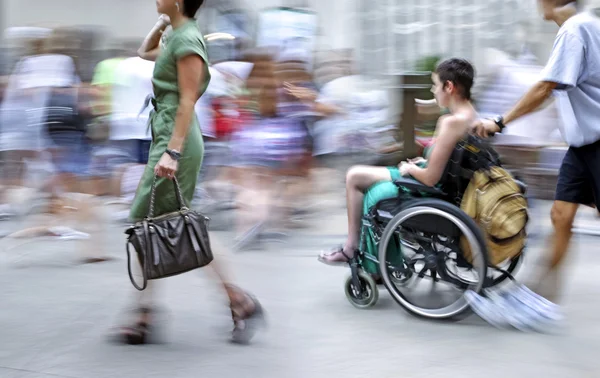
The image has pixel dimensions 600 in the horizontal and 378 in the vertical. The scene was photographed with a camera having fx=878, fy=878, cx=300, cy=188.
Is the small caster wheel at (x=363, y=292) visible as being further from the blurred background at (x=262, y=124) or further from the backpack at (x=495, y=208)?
the backpack at (x=495, y=208)

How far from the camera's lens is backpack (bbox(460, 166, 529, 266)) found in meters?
4.56

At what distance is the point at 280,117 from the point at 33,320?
2748mm

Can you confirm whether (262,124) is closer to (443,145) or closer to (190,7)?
(443,145)

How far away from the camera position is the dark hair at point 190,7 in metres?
4.16

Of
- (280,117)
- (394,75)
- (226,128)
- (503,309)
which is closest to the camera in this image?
(503,309)

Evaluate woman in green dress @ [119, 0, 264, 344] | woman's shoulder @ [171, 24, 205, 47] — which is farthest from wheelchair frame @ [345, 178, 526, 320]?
woman's shoulder @ [171, 24, 205, 47]

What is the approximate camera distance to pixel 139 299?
4227 millimetres

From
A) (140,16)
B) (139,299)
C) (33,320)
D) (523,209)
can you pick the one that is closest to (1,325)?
(33,320)

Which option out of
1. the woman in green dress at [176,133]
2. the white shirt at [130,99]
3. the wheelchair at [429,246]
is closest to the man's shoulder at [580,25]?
the wheelchair at [429,246]

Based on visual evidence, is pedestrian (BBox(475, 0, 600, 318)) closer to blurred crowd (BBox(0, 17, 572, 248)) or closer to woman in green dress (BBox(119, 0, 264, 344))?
woman in green dress (BBox(119, 0, 264, 344))

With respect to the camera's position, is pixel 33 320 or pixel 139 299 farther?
pixel 33 320

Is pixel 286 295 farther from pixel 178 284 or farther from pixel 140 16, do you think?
pixel 140 16

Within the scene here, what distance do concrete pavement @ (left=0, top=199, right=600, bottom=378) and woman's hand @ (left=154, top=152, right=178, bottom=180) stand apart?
0.61 meters

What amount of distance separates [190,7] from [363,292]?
1847 mm
